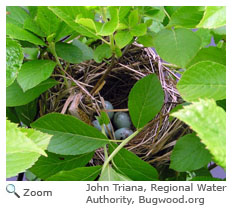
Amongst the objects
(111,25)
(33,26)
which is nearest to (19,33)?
(33,26)

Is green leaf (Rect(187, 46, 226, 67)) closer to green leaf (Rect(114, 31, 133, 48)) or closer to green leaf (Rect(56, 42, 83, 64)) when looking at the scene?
green leaf (Rect(114, 31, 133, 48))

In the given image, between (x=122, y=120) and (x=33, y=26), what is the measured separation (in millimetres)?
264

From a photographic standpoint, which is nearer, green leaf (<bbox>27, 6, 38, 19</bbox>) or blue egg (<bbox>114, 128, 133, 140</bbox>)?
green leaf (<bbox>27, 6, 38, 19</bbox>)

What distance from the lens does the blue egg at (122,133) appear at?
1.87 feet

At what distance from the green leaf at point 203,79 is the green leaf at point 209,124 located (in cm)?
9

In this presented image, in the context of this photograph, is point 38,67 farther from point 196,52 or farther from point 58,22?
point 196,52

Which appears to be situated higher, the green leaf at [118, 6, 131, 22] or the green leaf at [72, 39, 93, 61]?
the green leaf at [118, 6, 131, 22]

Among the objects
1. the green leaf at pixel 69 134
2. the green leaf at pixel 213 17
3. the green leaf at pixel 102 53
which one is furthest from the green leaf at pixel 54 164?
the green leaf at pixel 213 17

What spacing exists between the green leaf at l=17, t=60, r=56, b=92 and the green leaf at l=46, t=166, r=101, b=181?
0.11m

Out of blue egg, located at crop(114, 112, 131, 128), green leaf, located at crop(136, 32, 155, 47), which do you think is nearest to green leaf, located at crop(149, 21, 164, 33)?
green leaf, located at crop(136, 32, 155, 47)

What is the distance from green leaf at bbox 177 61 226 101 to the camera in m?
0.30

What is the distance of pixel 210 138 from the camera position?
0.20 m

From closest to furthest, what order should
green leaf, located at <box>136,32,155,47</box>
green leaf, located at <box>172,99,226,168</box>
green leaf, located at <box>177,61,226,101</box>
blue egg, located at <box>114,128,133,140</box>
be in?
green leaf, located at <box>172,99,226,168</box>
green leaf, located at <box>177,61,226,101</box>
green leaf, located at <box>136,32,155,47</box>
blue egg, located at <box>114,128,133,140</box>

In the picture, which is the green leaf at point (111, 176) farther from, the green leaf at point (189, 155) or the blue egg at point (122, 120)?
the blue egg at point (122, 120)
